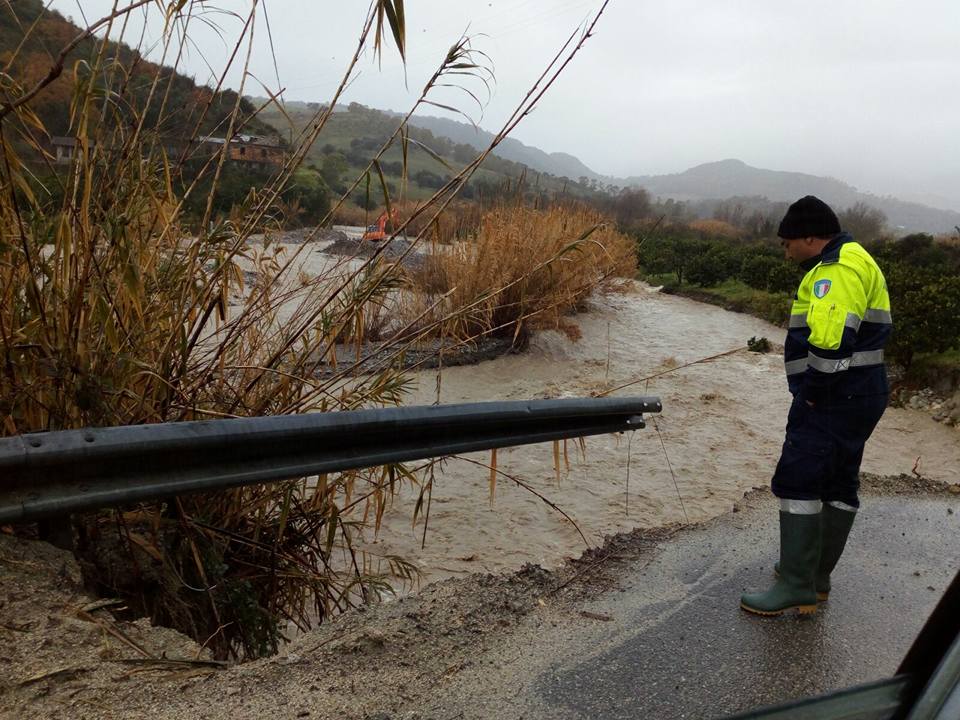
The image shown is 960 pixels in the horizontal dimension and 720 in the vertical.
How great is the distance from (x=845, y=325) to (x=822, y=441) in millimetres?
532

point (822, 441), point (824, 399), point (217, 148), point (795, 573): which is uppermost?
point (217, 148)

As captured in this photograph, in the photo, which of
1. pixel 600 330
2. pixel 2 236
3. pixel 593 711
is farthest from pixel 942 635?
pixel 600 330

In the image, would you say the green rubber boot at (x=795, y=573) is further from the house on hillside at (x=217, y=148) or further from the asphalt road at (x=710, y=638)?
the house on hillside at (x=217, y=148)

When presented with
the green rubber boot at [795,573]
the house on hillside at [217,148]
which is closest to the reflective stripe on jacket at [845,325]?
the green rubber boot at [795,573]

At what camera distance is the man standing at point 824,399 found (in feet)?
10.9

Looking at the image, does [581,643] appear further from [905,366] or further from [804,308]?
[905,366]

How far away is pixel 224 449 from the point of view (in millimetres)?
2186

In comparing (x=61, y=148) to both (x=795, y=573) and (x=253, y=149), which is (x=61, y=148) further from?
(x=795, y=573)

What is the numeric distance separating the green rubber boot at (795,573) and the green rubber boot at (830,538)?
18cm

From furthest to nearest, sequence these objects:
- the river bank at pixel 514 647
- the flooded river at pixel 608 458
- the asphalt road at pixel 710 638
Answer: the flooded river at pixel 608 458, the asphalt road at pixel 710 638, the river bank at pixel 514 647

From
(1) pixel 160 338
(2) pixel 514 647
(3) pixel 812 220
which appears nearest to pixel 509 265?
(3) pixel 812 220

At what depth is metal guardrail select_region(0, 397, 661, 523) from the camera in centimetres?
188

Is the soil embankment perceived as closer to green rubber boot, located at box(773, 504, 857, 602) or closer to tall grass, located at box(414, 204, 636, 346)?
green rubber boot, located at box(773, 504, 857, 602)

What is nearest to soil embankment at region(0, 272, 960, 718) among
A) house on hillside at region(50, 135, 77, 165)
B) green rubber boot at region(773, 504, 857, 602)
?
green rubber boot at region(773, 504, 857, 602)
